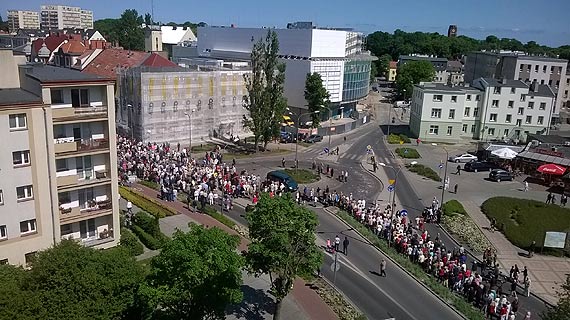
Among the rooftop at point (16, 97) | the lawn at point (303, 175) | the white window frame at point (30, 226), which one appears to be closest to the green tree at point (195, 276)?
the white window frame at point (30, 226)

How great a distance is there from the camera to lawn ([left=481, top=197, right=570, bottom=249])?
133 ft

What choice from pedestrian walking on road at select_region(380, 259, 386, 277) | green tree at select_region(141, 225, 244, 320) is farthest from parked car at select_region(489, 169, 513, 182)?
green tree at select_region(141, 225, 244, 320)

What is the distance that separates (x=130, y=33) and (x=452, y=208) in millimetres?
135878

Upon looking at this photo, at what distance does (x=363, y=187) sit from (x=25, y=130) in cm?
3540

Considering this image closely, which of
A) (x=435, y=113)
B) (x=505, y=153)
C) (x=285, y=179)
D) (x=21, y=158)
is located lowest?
(x=285, y=179)

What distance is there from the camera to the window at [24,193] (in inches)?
1095

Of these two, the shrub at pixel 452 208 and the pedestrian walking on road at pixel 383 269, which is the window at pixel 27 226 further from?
the shrub at pixel 452 208

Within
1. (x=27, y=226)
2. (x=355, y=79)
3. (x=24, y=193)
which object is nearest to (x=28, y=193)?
(x=24, y=193)

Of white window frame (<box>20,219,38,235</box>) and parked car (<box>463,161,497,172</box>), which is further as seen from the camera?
parked car (<box>463,161,497,172</box>)

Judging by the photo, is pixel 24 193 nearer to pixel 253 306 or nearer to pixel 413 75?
pixel 253 306

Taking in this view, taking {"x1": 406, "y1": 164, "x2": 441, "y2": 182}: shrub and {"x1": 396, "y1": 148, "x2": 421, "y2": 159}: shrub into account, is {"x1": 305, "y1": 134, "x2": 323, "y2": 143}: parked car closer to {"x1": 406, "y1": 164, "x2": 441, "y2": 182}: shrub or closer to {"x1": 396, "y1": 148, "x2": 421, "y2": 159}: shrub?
{"x1": 396, "y1": 148, "x2": 421, "y2": 159}: shrub

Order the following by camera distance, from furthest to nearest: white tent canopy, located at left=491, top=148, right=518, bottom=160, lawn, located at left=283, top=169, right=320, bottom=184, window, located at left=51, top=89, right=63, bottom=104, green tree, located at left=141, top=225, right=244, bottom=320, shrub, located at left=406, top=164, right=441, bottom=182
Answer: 1. white tent canopy, located at left=491, top=148, right=518, bottom=160
2. shrub, located at left=406, top=164, right=441, bottom=182
3. lawn, located at left=283, top=169, right=320, bottom=184
4. window, located at left=51, top=89, right=63, bottom=104
5. green tree, located at left=141, top=225, right=244, bottom=320

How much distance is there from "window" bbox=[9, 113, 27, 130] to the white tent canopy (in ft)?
175

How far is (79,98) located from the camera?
30.0 metres
